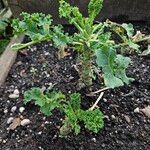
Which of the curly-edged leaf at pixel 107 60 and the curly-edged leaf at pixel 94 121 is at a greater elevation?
the curly-edged leaf at pixel 107 60

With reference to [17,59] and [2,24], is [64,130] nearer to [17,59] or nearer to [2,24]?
[17,59]

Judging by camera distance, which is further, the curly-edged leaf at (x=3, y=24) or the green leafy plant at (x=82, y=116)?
the curly-edged leaf at (x=3, y=24)

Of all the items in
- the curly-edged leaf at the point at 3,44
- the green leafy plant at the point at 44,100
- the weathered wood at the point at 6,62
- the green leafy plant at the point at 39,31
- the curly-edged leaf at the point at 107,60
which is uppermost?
the green leafy plant at the point at 39,31

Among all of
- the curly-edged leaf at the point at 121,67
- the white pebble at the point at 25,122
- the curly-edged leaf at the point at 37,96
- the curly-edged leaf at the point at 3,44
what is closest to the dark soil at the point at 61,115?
the white pebble at the point at 25,122

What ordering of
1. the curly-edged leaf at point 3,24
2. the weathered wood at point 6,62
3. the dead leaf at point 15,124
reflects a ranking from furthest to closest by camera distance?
the curly-edged leaf at point 3,24
the weathered wood at point 6,62
the dead leaf at point 15,124

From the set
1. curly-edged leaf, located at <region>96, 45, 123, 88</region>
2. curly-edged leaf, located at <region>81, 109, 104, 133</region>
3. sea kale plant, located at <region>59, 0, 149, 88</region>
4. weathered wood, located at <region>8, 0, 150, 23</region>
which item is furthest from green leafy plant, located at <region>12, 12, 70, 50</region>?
weathered wood, located at <region>8, 0, 150, 23</region>

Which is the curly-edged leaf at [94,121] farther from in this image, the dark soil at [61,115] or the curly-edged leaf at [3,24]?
the curly-edged leaf at [3,24]

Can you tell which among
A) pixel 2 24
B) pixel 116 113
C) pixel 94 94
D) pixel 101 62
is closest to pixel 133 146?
pixel 116 113

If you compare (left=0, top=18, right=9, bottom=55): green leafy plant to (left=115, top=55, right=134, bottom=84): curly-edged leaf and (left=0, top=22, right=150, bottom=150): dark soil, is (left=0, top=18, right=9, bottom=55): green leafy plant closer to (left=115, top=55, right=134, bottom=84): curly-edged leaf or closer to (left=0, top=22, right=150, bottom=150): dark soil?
(left=0, top=22, right=150, bottom=150): dark soil

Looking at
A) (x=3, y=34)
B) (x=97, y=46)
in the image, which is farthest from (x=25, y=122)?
(x=3, y=34)
